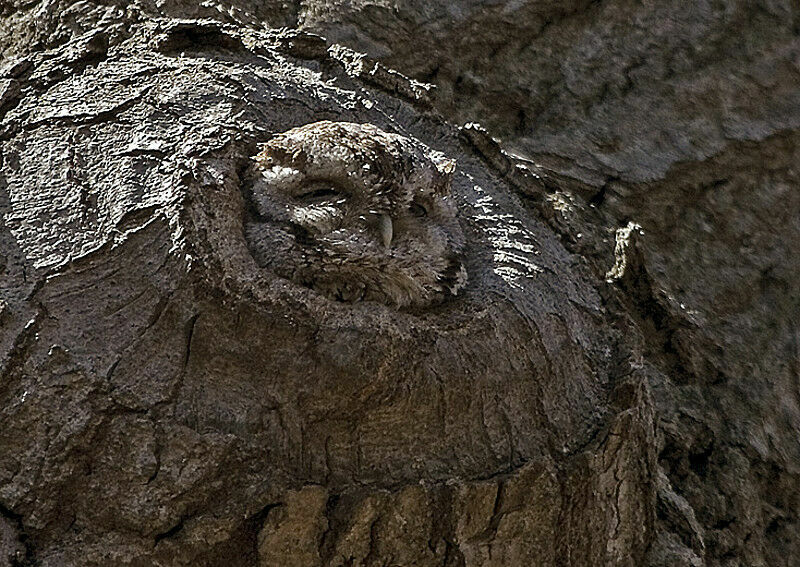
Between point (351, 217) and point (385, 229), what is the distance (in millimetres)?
50

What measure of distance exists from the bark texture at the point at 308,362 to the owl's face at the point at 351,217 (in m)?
0.04

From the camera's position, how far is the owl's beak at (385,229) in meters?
1.47

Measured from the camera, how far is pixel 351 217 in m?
1.46

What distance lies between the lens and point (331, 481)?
4.32 ft

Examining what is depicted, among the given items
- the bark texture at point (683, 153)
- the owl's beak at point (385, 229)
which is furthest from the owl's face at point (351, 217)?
the bark texture at point (683, 153)

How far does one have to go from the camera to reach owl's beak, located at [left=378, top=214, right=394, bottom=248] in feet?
4.83

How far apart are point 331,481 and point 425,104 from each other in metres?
0.68

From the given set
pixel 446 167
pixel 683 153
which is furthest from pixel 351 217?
pixel 683 153

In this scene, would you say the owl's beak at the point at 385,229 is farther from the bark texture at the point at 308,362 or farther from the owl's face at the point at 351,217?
the bark texture at the point at 308,362

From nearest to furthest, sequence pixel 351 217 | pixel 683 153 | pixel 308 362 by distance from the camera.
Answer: pixel 308 362
pixel 351 217
pixel 683 153

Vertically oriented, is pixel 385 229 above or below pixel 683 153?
above

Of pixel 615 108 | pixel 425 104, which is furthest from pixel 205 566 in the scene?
pixel 615 108

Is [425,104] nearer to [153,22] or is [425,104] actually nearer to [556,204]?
[556,204]

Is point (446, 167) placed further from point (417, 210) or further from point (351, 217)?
point (351, 217)
